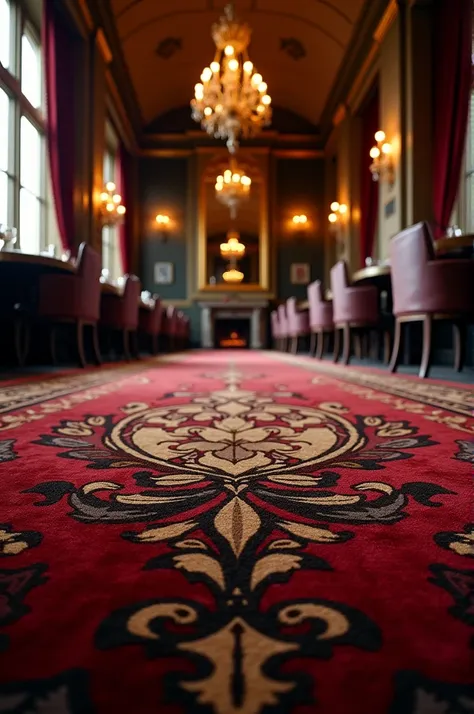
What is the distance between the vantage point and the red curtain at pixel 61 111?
17.4 feet

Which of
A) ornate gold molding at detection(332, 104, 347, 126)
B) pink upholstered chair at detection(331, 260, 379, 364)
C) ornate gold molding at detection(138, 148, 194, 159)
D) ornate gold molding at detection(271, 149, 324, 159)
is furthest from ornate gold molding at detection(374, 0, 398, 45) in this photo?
ornate gold molding at detection(138, 148, 194, 159)

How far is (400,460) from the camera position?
0.90 meters

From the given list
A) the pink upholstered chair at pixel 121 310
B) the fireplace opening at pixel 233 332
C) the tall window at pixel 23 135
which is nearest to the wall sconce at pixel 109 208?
the tall window at pixel 23 135

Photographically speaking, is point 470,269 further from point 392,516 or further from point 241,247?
point 241,247

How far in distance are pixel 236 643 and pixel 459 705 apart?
156 mm

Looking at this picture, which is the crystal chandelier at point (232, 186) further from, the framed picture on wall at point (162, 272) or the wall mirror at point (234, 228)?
the framed picture on wall at point (162, 272)

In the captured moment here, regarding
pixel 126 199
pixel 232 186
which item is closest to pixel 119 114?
pixel 126 199

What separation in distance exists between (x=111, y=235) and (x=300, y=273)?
409 cm

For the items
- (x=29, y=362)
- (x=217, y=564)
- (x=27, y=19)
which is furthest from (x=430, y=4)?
(x=217, y=564)

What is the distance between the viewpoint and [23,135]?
5238mm

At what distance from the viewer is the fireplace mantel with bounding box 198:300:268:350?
34.3 ft

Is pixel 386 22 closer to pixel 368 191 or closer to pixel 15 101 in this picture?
pixel 368 191

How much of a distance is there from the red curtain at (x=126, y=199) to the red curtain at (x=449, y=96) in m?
5.95

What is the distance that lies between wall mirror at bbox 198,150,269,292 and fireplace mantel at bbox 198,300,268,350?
34cm
